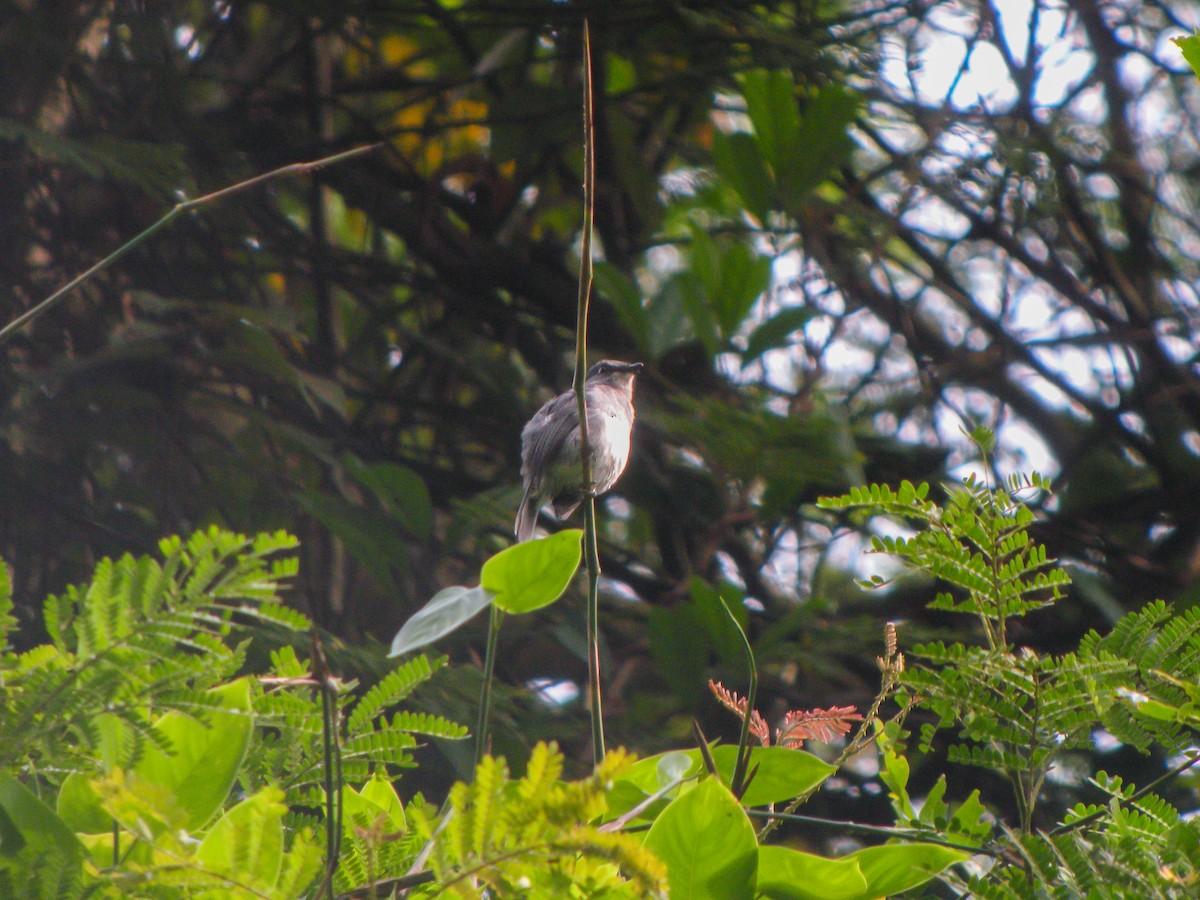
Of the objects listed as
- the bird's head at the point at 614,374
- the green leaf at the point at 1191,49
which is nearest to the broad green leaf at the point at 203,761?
the green leaf at the point at 1191,49

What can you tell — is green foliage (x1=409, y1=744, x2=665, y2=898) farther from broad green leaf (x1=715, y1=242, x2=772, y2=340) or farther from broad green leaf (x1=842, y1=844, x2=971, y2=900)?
broad green leaf (x1=715, y1=242, x2=772, y2=340)

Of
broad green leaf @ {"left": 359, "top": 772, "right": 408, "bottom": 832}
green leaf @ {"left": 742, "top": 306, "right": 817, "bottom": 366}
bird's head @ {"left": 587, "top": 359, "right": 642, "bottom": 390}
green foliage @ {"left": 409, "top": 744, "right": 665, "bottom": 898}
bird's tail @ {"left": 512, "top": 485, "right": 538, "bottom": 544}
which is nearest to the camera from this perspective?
green foliage @ {"left": 409, "top": 744, "right": 665, "bottom": 898}

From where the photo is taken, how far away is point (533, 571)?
1.61 meters

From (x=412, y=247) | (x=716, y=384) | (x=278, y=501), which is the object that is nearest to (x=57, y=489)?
(x=278, y=501)

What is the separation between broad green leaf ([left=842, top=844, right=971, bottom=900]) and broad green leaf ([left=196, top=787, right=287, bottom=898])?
78 centimetres

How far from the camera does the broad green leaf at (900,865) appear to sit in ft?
5.39

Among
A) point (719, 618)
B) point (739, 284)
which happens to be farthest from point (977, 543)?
point (739, 284)

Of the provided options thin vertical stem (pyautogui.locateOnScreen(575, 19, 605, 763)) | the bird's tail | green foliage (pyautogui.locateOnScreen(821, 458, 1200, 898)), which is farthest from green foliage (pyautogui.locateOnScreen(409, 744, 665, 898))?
the bird's tail

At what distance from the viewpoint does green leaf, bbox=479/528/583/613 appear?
1581 millimetres

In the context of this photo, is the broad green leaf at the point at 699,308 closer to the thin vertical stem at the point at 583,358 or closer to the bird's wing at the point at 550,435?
the bird's wing at the point at 550,435

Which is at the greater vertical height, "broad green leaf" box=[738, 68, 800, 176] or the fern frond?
"broad green leaf" box=[738, 68, 800, 176]

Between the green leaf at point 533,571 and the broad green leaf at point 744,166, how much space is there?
3.43 meters

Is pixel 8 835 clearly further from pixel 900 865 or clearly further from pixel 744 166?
pixel 744 166

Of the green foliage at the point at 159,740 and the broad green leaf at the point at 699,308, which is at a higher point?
the broad green leaf at the point at 699,308
